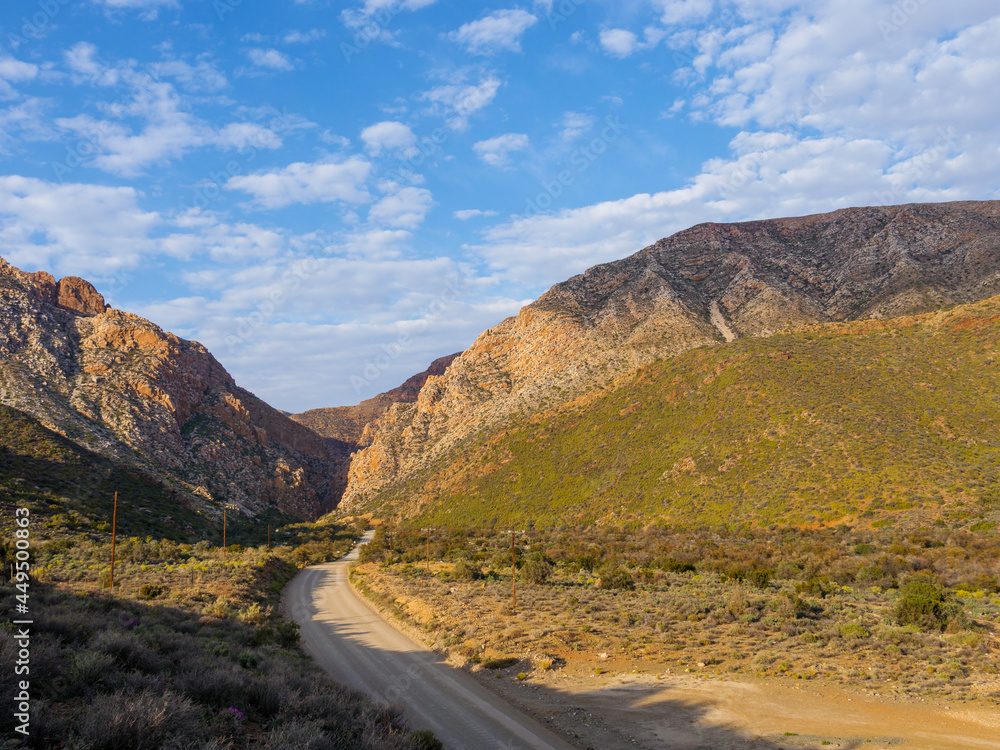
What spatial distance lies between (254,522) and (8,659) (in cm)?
7242

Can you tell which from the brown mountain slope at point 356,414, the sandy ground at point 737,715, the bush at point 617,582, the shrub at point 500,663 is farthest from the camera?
the brown mountain slope at point 356,414

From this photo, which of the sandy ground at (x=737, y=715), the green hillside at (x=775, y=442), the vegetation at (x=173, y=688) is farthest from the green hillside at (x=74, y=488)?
the sandy ground at (x=737, y=715)

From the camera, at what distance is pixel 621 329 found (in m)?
82.8

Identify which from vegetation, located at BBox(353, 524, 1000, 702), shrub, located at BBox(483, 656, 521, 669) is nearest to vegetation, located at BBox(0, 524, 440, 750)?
shrub, located at BBox(483, 656, 521, 669)

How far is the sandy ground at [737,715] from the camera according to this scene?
11102 millimetres

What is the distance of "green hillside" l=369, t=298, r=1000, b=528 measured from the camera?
130 feet

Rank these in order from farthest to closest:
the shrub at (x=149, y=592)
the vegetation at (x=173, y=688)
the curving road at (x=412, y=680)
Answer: the shrub at (x=149, y=592)
the curving road at (x=412, y=680)
the vegetation at (x=173, y=688)

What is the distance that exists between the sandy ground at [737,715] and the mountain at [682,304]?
59073 mm

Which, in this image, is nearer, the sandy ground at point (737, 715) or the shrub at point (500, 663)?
the sandy ground at point (737, 715)

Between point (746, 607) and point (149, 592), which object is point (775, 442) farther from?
point (149, 592)

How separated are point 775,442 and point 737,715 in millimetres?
41226

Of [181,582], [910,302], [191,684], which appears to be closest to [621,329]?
[910,302]

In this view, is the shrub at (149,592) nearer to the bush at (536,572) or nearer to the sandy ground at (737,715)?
the sandy ground at (737,715)

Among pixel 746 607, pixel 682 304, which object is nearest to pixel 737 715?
pixel 746 607
